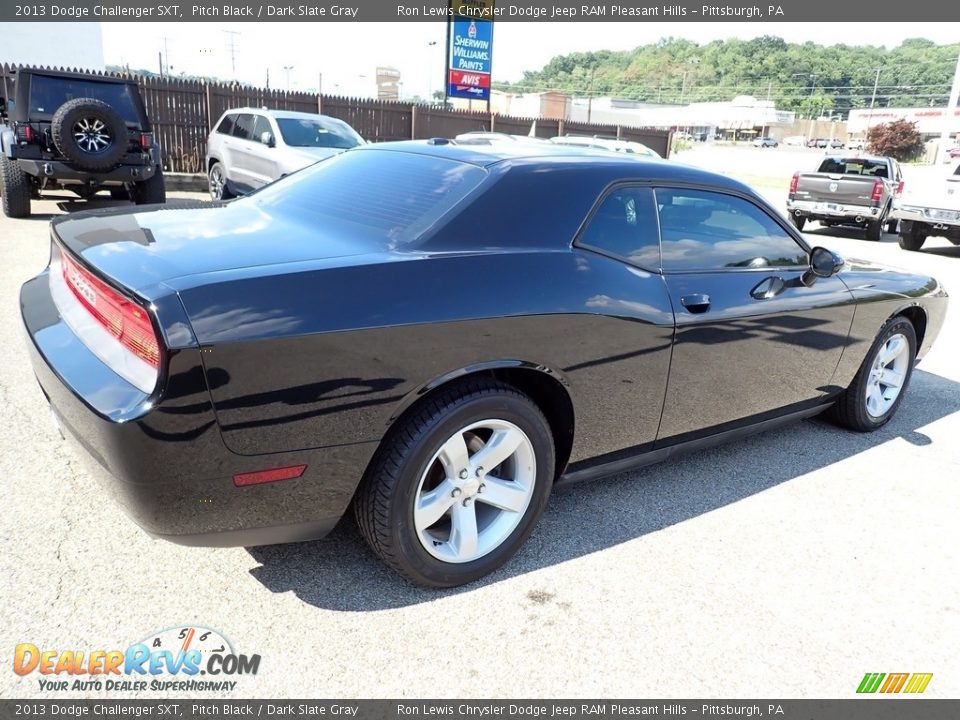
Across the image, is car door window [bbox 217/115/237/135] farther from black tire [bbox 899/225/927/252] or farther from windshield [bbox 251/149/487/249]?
black tire [bbox 899/225/927/252]

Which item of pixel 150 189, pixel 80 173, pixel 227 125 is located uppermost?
pixel 227 125

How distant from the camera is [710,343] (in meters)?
3.07

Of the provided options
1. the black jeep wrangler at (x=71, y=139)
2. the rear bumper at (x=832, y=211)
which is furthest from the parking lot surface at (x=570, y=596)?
the rear bumper at (x=832, y=211)

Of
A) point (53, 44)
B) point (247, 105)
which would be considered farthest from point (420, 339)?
point (53, 44)

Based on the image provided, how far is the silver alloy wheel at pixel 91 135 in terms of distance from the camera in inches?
336

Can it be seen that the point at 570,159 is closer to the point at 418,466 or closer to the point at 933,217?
the point at 418,466

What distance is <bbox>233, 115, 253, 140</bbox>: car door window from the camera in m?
10.9

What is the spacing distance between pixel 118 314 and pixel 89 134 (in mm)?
7775

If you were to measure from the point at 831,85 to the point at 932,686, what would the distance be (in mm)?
140681

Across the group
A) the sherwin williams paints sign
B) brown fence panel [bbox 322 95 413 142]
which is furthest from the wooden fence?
the sherwin williams paints sign

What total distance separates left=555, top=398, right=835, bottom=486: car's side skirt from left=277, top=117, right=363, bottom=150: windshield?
787 cm

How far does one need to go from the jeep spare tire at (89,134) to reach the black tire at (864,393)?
831cm

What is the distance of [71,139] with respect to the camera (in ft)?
27.6

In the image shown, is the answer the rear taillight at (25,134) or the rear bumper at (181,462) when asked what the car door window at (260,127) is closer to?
the rear taillight at (25,134)
